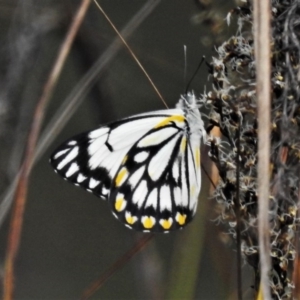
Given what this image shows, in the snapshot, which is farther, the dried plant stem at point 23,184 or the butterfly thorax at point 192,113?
the butterfly thorax at point 192,113

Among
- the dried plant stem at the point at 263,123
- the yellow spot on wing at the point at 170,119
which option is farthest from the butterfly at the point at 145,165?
the dried plant stem at the point at 263,123

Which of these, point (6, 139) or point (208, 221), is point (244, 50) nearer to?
point (208, 221)

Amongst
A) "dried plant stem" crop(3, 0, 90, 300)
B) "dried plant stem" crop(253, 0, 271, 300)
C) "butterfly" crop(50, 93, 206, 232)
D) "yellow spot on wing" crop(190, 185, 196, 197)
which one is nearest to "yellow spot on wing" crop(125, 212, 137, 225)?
"butterfly" crop(50, 93, 206, 232)

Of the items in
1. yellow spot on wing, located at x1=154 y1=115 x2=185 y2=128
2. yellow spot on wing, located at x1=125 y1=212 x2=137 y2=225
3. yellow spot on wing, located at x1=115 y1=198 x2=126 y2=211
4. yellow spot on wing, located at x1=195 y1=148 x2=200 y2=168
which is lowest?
yellow spot on wing, located at x1=125 y1=212 x2=137 y2=225

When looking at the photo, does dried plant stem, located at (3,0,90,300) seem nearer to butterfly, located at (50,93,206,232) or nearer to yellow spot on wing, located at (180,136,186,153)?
butterfly, located at (50,93,206,232)

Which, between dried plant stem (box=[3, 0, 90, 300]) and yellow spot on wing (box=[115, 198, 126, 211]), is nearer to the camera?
dried plant stem (box=[3, 0, 90, 300])

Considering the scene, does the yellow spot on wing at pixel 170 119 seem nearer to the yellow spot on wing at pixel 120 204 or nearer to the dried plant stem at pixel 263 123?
the yellow spot on wing at pixel 120 204

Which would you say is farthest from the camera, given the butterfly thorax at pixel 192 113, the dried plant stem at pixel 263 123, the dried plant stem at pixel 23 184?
the butterfly thorax at pixel 192 113
